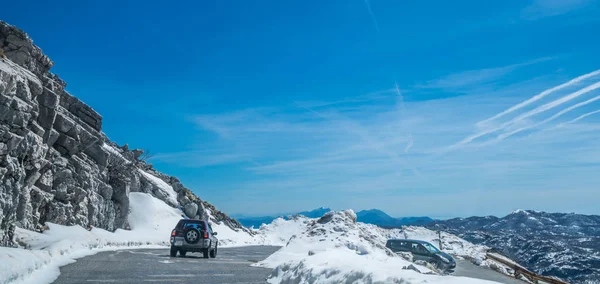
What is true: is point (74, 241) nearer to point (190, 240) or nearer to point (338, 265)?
point (190, 240)

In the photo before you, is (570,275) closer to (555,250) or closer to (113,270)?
(555,250)

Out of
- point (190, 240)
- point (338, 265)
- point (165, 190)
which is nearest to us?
point (338, 265)

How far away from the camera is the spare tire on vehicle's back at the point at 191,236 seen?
800 inches

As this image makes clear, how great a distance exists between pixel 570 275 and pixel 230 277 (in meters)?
111

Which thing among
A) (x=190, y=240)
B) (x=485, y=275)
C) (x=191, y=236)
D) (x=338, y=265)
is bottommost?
(x=485, y=275)

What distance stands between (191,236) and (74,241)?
6545mm

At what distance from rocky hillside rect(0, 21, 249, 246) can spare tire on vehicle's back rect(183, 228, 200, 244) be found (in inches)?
328

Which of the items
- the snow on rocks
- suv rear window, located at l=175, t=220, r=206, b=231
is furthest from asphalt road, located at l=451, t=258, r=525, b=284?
the snow on rocks

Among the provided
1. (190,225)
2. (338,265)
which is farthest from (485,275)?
(338,265)

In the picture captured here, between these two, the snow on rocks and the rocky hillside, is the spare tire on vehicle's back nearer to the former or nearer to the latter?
the rocky hillside

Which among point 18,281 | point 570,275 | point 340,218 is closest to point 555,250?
point 570,275

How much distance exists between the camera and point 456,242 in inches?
2393

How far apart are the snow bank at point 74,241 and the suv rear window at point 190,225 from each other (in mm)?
4276

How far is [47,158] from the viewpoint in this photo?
2855 centimetres
